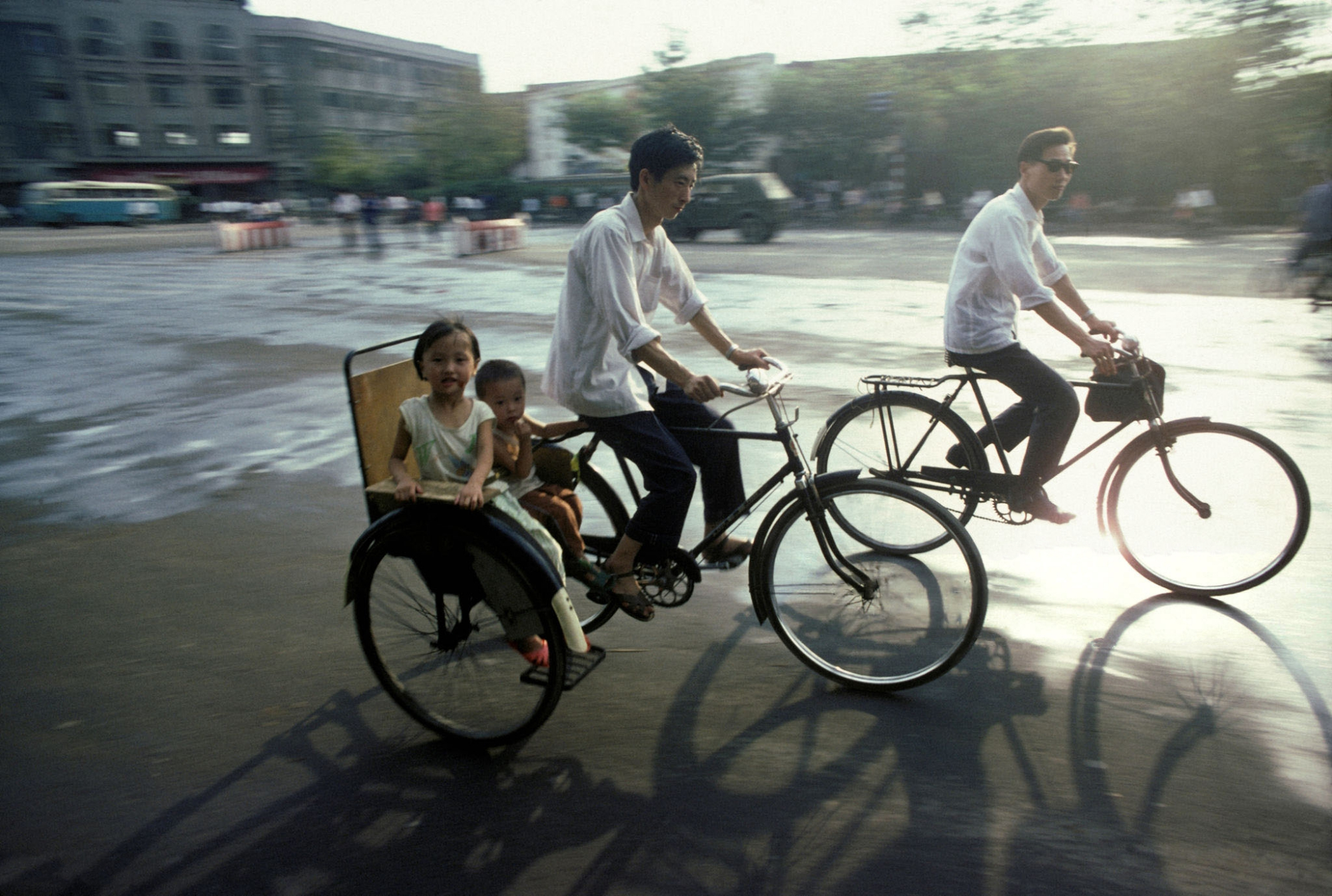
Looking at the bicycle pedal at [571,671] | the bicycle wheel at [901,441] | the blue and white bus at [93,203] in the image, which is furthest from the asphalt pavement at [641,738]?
the blue and white bus at [93,203]

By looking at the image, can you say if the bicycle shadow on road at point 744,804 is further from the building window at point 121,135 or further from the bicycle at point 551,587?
the building window at point 121,135

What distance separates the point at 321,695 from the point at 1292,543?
12.0 ft

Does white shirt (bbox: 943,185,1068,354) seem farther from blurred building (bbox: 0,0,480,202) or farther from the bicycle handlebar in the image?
blurred building (bbox: 0,0,480,202)

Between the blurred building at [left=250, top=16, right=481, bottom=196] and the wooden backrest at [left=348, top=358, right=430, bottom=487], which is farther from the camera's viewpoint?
the blurred building at [left=250, top=16, right=481, bottom=196]

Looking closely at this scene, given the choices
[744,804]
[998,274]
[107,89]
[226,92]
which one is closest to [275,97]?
[226,92]

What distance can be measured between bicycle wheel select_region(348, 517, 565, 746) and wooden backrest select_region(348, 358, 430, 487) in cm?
29

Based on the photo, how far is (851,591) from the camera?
334 centimetres

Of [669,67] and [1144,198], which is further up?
[669,67]

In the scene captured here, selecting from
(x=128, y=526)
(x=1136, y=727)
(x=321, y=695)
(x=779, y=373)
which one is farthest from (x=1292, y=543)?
(x=128, y=526)

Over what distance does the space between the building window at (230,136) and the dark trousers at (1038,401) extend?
225 feet

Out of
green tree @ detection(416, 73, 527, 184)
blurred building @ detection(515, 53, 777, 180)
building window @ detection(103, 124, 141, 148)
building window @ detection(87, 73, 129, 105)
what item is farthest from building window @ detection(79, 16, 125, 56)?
blurred building @ detection(515, 53, 777, 180)

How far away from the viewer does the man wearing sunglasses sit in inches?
155

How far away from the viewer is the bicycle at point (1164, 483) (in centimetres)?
377

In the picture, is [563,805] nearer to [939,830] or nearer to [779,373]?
[939,830]
